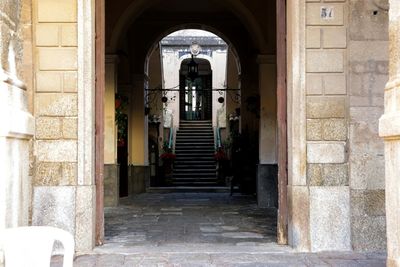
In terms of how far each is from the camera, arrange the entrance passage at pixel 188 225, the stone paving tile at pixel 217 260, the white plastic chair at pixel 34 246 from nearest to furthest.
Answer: the white plastic chair at pixel 34 246 < the stone paving tile at pixel 217 260 < the entrance passage at pixel 188 225

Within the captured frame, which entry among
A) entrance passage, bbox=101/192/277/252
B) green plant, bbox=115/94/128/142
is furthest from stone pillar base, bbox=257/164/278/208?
green plant, bbox=115/94/128/142

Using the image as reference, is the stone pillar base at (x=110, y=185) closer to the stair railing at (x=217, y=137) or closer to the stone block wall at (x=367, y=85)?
the stone block wall at (x=367, y=85)

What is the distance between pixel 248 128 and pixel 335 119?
8.45 metres

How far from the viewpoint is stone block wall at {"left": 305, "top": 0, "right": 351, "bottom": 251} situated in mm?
6383

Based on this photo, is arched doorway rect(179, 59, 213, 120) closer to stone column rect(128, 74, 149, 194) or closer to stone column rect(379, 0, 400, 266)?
stone column rect(128, 74, 149, 194)

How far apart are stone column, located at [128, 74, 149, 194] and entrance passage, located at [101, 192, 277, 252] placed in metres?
1.97

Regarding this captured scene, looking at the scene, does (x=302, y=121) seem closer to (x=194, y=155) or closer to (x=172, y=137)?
(x=194, y=155)

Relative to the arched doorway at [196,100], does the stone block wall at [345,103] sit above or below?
below

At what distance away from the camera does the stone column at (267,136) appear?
11328 millimetres

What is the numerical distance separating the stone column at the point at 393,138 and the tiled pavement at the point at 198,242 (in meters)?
1.25

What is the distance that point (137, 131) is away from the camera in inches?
586

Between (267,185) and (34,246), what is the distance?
8.32 meters

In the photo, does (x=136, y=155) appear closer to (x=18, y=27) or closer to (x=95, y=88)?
(x=95, y=88)

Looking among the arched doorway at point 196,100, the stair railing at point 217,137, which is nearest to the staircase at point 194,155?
the stair railing at point 217,137
